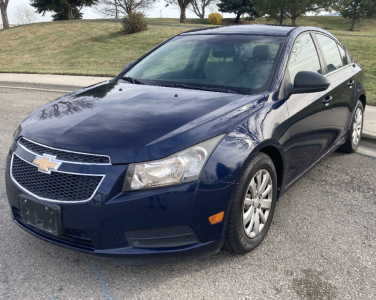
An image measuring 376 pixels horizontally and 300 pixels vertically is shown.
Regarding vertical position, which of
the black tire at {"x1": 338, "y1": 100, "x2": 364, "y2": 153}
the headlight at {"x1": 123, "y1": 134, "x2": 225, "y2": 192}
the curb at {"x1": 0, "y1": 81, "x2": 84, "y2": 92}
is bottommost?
the curb at {"x1": 0, "y1": 81, "x2": 84, "y2": 92}

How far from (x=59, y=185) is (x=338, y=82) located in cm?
318

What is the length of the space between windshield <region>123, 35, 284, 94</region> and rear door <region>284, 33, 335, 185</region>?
0.81 ft

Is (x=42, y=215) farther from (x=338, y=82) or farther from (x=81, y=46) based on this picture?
(x=81, y=46)

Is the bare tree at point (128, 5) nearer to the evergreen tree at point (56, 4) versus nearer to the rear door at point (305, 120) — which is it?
the evergreen tree at point (56, 4)

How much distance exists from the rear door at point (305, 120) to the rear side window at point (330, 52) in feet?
0.76

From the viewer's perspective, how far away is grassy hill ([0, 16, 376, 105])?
1606 cm

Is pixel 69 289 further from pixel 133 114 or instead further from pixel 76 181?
pixel 133 114

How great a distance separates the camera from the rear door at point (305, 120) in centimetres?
333

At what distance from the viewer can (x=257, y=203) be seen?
292 centimetres

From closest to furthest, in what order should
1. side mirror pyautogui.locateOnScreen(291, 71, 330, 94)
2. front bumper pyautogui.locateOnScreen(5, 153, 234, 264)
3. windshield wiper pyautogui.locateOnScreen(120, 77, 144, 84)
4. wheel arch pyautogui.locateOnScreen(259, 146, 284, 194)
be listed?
front bumper pyautogui.locateOnScreen(5, 153, 234, 264)
wheel arch pyautogui.locateOnScreen(259, 146, 284, 194)
side mirror pyautogui.locateOnScreen(291, 71, 330, 94)
windshield wiper pyautogui.locateOnScreen(120, 77, 144, 84)

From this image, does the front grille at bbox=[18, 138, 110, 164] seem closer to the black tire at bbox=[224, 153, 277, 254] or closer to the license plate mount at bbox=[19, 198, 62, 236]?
the license plate mount at bbox=[19, 198, 62, 236]

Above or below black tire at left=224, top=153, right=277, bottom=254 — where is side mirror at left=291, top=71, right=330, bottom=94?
above

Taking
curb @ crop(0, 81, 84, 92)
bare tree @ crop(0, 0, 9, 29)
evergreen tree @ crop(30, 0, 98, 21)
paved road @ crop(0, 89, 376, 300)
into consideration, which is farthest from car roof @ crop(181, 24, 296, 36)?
bare tree @ crop(0, 0, 9, 29)

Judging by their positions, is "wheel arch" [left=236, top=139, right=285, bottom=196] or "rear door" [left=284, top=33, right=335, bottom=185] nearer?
"wheel arch" [left=236, top=139, right=285, bottom=196]
